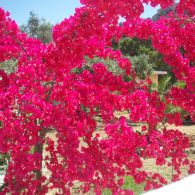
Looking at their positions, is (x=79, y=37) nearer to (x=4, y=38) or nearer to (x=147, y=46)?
(x=4, y=38)

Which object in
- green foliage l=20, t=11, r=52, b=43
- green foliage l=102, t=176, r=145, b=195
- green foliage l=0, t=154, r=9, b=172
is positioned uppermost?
green foliage l=20, t=11, r=52, b=43

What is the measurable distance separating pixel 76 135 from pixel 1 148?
2.54 ft

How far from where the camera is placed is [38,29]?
37.0 metres

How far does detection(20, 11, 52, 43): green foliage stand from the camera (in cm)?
3566

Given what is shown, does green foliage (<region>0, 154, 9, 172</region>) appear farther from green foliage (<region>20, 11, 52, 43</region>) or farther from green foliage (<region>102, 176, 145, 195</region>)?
green foliage (<region>20, 11, 52, 43</region>)

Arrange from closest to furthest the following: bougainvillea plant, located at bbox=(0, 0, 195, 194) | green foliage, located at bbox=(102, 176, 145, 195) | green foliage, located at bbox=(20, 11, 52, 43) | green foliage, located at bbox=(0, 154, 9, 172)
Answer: bougainvillea plant, located at bbox=(0, 0, 195, 194), green foliage, located at bbox=(102, 176, 145, 195), green foliage, located at bbox=(0, 154, 9, 172), green foliage, located at bbox=(20, 11, 52, 43)

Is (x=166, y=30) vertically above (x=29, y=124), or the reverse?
(x=166, y=30)

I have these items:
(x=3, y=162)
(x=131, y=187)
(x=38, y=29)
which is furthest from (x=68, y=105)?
(x=38, y=29)

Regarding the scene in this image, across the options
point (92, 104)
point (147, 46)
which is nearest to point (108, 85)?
point (92, 104)

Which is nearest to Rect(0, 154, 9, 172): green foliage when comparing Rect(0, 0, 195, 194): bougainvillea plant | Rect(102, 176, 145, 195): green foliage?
Rect(102, 176, 145, 195): green foliage

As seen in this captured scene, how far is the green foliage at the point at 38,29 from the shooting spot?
1404 inches

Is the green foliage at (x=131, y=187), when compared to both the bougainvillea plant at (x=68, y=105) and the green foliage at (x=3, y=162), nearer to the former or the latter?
the bougainvillea plant at (x=68, y=105)

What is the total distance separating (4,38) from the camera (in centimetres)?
437

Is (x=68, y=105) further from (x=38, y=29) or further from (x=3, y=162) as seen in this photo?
(x=38, y=29)
